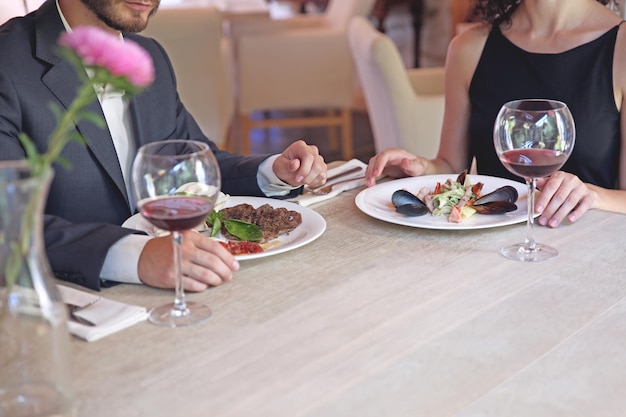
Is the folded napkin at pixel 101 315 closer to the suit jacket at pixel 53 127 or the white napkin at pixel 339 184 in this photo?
the suit jacket at pixel 53 127

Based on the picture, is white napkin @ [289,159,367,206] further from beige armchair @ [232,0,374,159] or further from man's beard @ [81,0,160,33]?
beige armchair @ [232,0,374,159]

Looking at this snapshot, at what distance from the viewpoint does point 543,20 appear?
2.16 meters

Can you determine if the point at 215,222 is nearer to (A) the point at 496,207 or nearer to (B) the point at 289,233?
(B) the point at 289,233

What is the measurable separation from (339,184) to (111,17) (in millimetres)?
615

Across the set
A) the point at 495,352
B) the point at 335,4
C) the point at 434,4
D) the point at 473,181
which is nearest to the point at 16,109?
the point at 473,181

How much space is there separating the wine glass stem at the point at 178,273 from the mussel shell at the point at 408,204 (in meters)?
0.53

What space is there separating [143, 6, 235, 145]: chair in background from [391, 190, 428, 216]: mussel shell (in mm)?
2894

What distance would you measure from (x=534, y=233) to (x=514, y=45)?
86cm

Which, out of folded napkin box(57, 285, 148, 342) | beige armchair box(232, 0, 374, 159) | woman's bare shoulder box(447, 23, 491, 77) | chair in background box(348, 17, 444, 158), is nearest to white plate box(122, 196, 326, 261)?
folded napkin box(57, 285, 148, 342)

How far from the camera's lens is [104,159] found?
1720mm

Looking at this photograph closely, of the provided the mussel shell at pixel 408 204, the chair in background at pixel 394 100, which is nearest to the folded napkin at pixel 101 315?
the mussel shell at pixel 408 204

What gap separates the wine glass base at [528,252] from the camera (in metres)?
1.37

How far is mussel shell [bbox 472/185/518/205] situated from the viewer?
5.21ft

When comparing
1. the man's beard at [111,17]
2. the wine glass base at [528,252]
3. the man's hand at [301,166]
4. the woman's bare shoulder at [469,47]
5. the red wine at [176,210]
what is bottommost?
the wine glass base at [528,252]
